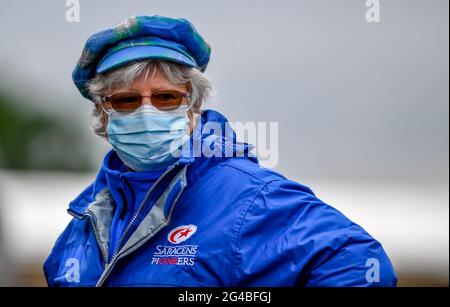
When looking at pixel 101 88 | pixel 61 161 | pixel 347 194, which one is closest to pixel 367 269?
pixel 101 88

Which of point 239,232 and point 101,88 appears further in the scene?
point 101,88

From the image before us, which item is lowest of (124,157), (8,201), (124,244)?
(8,201)

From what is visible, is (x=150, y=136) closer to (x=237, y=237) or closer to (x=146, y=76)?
(x=146, y=76)

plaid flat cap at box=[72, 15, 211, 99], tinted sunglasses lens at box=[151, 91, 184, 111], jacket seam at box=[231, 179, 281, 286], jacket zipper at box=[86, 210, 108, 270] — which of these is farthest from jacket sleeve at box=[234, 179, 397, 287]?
plaid flat cap at box=[72, 15, 211, 99]

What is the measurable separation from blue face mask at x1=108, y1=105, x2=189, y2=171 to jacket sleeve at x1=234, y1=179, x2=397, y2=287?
627 mm

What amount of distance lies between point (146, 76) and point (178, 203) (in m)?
0.57

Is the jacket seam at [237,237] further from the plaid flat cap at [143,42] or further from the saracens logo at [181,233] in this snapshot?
the plaid flat cap at [143,42]

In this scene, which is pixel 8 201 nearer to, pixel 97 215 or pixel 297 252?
pixel 97 215

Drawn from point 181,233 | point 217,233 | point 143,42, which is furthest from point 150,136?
point 217,233

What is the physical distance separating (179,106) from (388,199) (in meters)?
12.2

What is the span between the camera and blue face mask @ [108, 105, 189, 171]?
3246 millimetres

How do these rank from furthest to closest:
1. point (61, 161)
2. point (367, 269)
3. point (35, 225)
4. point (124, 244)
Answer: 1. point (61, 161)
2. point (35, 225)
3. point (124, 244)
4. point (367, 269)

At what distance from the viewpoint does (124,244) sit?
2.96 meters

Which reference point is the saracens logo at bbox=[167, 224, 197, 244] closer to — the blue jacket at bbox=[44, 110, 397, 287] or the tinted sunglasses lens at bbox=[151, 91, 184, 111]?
the blue jacket at bbox=[44, 110, 397, 287]
